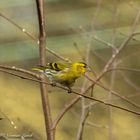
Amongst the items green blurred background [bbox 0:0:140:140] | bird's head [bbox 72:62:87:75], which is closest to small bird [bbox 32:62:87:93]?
bird's head [bbox 72:62:87:75]

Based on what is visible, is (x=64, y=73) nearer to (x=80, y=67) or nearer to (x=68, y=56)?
(x=80, y=67)

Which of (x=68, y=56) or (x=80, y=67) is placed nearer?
(x=80, y=67)

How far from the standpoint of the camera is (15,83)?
5.58 metres

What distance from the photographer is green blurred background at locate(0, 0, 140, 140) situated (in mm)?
4867

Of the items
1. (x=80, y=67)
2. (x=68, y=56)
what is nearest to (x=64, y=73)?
(x=80, y=67)

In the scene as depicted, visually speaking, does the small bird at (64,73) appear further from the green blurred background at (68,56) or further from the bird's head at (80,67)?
the green blurred background at (68,56)

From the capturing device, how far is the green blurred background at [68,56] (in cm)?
487

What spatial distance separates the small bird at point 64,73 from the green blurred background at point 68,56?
173cm

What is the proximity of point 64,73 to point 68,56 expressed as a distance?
359 cm

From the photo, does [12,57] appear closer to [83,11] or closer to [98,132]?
[83,11]

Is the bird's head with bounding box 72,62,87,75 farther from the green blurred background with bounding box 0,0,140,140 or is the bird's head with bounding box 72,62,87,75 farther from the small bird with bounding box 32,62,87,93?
the green blurred background with bounding box 0,0,140,140

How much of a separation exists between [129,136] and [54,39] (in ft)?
6.19

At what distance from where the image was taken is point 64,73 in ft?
7.54

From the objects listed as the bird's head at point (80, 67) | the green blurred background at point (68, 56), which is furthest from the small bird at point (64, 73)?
the green blurred background at point (68, 56)
